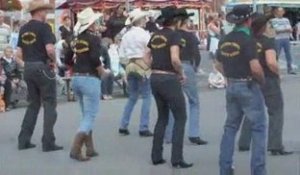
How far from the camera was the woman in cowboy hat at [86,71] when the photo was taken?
9.70 metres

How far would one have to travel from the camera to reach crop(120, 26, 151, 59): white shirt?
11.6 metres

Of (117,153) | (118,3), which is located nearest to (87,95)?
(117,153)

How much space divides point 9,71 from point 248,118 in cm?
825

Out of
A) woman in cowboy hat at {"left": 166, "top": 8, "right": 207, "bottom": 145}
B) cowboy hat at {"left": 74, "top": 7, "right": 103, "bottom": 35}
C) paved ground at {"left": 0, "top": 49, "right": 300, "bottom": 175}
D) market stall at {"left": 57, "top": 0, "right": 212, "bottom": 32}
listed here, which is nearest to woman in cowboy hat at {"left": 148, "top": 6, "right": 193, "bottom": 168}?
paved ground at {"left": 0, "top": 49, "right": 300, "bottom": 175}

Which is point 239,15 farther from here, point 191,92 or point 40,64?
point 40,64

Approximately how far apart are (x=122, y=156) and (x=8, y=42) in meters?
7.92

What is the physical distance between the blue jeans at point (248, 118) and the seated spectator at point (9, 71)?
791cm

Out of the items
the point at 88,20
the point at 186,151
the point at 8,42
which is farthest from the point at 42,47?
the point at 8,42

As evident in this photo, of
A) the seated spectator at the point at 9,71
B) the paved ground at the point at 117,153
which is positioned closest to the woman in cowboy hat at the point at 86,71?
the paved ground at the point at 117,153

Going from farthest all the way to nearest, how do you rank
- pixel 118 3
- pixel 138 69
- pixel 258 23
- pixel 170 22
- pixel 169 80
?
pixel 118 3 → pixel 138 69 → pixel 170 22 → pixel 169 80 → pixel 258 23

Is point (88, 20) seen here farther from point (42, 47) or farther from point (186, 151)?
point (186, 151)

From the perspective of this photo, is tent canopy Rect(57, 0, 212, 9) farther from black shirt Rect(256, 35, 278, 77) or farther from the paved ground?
black shirt Rect(256, 35, 278, 77)

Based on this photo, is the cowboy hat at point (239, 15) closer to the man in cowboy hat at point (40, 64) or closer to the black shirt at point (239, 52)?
the black shirt at point (239, 52)

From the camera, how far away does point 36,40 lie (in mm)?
10328
